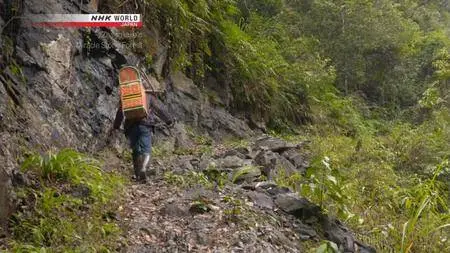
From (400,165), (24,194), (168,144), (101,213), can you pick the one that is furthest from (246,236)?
(400,165)

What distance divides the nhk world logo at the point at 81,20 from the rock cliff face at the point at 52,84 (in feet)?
0.31

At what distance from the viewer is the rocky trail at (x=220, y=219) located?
459cm

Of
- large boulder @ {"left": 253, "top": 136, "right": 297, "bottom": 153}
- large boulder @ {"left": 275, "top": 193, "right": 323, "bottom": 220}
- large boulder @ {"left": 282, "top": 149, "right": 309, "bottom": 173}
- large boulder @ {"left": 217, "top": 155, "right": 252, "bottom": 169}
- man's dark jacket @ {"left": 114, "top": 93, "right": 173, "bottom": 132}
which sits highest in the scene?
man's dark jacket @ {"left": 114, "top": 93, "right": 173, "bottom": 132}

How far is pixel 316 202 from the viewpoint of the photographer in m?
6.00

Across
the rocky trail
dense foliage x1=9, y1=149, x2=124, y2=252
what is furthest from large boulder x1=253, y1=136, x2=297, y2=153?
dense foliage x1=9, y1=149, x2=124, y2=252

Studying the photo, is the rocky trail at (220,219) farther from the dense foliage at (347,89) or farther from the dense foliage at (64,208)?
the dense foliage at (347,89)

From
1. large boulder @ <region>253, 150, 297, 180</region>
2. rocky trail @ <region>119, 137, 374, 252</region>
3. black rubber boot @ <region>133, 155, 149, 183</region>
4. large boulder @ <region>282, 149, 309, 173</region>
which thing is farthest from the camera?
large boulder @ <region>282, 149, 309, 173</region>

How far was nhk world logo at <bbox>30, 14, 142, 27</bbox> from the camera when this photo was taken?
22.1ft

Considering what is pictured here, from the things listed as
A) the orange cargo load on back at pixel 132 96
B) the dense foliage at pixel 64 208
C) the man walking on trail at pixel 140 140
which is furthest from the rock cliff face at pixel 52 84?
the orange cargo load on back at pixel 132 96

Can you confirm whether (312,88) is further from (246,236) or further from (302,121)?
(246,236)

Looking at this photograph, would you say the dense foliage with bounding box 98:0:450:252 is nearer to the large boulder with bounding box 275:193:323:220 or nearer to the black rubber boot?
the large boulder with bounding box 275:193:323:220

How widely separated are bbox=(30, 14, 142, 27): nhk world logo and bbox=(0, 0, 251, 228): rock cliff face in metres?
0.10

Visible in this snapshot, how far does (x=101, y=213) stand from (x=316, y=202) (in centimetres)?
262

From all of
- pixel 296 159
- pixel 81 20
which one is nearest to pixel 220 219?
pixel 81 20
